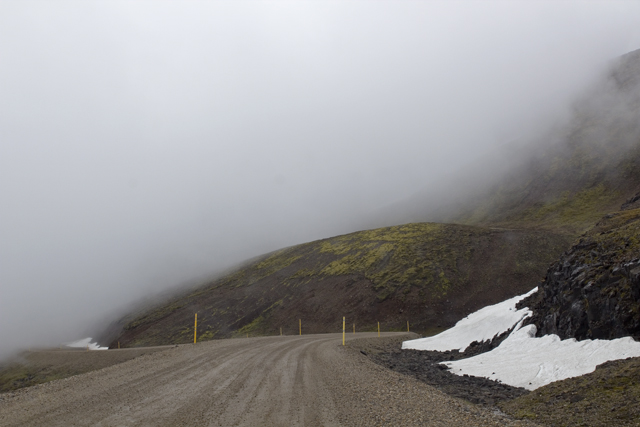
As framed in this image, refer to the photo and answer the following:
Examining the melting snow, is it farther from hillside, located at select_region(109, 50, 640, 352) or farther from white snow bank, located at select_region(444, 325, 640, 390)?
hillside, located at select_region(109, 50, 640, 352)

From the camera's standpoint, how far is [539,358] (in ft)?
46.9

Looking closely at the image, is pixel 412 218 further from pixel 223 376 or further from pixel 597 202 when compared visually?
pixel 223 376

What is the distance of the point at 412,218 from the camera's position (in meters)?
127

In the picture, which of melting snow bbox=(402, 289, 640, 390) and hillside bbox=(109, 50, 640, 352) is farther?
hillside bbox=(109, 50, 640, 352)

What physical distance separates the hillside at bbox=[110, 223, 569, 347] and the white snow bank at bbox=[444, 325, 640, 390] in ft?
85.9

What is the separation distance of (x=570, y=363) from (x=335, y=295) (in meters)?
43.1

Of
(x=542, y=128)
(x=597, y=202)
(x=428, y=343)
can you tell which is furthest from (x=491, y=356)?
(x=542, y=128)

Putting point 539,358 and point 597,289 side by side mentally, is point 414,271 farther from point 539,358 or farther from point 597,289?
point 539,358

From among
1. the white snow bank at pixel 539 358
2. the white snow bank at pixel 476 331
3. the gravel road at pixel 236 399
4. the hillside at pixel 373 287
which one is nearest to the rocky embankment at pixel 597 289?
the white snow bank at pixel 539 358

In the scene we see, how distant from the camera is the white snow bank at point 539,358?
11844mm

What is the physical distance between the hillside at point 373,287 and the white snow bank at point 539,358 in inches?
1031

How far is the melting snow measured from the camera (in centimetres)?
1189

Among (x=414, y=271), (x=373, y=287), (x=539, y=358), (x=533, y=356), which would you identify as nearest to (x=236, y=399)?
(x=539, y=358)

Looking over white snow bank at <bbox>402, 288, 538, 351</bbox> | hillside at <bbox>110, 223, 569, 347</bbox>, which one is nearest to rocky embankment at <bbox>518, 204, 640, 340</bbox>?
white snow bank at <bbox>402, 288, 538, 351</bbox>
